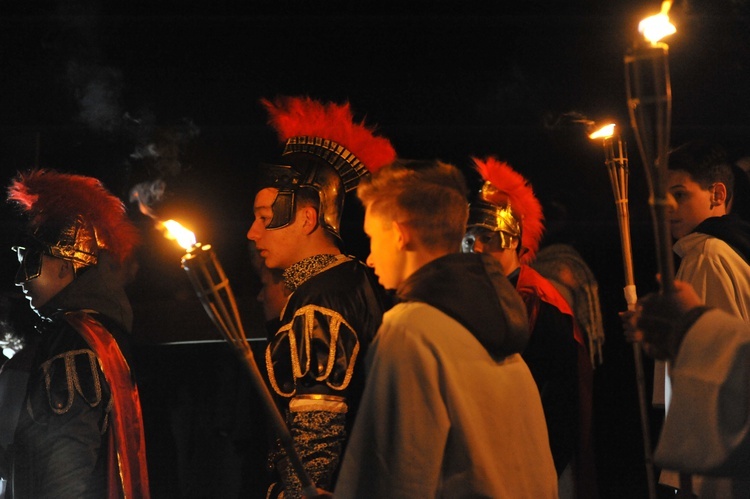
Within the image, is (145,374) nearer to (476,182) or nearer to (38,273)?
(38,273)

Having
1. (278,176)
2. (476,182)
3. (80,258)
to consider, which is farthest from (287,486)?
(476,182)

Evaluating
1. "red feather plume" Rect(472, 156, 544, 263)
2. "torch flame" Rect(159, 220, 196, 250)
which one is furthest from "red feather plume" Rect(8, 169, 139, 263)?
"torch flame" Rect(159, 220, 196, 250)

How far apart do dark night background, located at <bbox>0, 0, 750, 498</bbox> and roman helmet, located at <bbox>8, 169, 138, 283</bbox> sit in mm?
1881

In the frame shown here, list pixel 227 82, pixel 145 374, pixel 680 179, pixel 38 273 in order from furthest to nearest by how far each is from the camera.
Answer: pixel 227 82 < pixel 145 374 < pixel 38 273 < pixel 680 179

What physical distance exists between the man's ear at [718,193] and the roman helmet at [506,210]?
105 cm

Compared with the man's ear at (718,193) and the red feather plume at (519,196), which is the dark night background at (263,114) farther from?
the man's ear at (718,193)

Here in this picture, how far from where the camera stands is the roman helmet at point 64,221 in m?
4.71

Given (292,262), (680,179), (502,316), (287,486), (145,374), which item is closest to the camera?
(502,316)

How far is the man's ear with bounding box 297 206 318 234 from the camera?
12.5 ft

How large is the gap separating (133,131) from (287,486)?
4504 millimetres

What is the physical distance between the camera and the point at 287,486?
323 centimetres

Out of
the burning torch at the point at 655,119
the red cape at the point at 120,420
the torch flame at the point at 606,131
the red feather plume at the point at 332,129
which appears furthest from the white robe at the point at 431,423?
the red cape at the point at 120,420

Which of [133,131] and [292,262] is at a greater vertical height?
[133,131]

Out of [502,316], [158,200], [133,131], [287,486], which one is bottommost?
[287,486]
